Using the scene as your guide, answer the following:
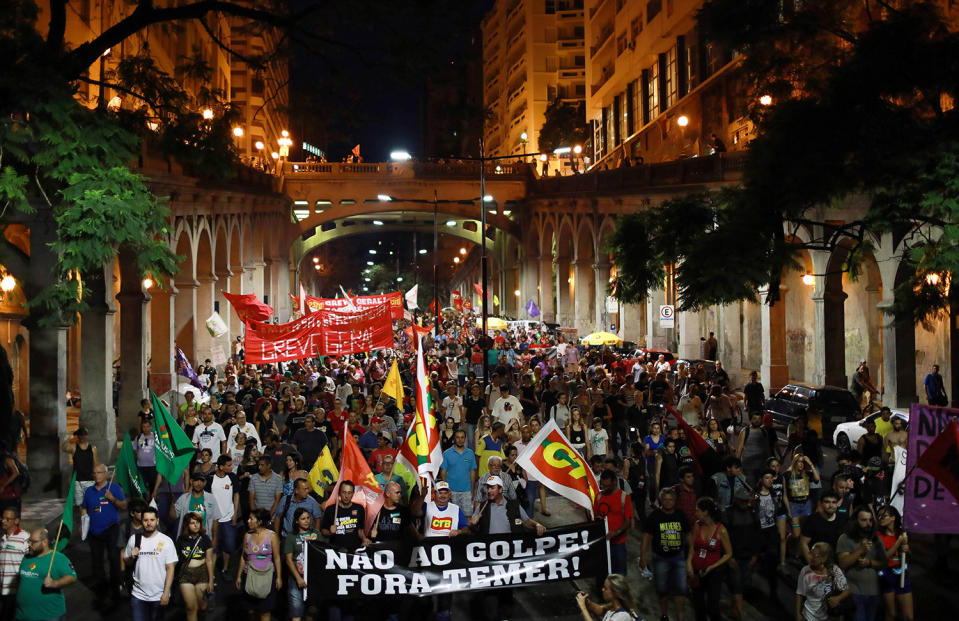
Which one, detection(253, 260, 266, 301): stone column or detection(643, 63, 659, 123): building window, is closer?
detection(253, 260, 266, 301): stone column

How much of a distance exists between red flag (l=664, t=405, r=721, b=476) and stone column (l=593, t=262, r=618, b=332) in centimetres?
3302

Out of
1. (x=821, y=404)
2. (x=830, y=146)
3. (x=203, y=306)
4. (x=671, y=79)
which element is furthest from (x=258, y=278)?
(x=830, y=146)

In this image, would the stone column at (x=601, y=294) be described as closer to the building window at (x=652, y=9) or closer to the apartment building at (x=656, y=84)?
the apartment building at (x=656, y=84)

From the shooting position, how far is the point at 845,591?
8.30 metres

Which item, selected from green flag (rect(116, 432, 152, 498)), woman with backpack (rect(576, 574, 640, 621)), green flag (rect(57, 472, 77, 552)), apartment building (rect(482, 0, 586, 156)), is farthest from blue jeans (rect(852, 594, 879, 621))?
apartment building (rect(482, 0, 586, 156))

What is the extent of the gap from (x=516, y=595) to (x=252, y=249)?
1457 inches

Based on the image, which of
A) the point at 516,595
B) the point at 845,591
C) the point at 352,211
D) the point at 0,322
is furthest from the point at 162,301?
the point at 352,211

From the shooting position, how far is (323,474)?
38.8ft

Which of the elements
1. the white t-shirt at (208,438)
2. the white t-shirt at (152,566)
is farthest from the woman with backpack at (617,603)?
the white t-shirt at (208,438)

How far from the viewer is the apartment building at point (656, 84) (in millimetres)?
43656

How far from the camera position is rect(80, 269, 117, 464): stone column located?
18.9 meters

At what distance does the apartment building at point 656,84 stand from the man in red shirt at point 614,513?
27.6m

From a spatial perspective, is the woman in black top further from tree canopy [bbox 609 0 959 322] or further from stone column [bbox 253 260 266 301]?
stone column [bbox 253 260 266 301]

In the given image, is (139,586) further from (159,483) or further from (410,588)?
(159,483)
